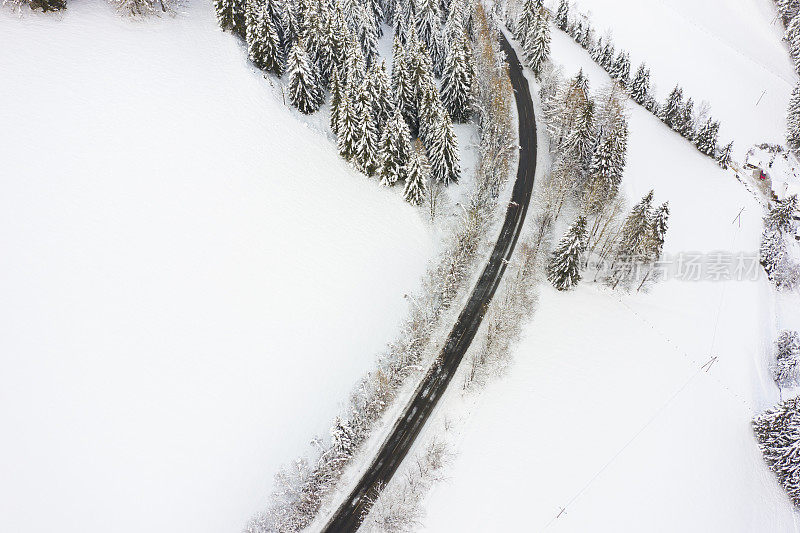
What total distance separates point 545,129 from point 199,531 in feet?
213

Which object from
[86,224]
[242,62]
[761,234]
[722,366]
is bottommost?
[86,224]

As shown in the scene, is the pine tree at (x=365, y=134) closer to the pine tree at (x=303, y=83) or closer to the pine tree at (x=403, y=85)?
the pine tree at (x=403, y=85)

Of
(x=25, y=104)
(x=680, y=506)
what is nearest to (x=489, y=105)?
(x=680, y=506)

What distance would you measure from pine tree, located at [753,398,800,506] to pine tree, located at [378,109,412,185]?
4434cm

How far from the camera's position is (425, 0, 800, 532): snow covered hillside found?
33812 mm

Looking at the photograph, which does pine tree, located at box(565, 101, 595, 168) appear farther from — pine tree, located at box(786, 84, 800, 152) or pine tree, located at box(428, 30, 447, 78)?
pine tree, located at box(786, 84, 800, 152)

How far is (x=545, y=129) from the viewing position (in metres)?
63.4

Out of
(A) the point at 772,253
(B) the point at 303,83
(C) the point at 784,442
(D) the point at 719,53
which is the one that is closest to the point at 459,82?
(B) the point at 303,83

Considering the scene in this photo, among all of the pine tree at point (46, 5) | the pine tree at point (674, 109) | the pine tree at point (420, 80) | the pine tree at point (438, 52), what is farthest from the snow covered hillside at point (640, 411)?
the pine tree at point (46, 5)

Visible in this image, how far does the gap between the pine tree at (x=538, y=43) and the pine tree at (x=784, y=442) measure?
59.1 m

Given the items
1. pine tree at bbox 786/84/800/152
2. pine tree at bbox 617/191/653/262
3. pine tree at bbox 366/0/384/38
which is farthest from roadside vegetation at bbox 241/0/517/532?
pine tree at bbox 786/84/800/152

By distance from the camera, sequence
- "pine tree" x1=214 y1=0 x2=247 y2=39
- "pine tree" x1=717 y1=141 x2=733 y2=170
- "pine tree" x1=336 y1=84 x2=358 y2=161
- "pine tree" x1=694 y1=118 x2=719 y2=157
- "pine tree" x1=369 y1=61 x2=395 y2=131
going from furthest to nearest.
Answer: "pine tree" x1=694 y1=118 x2=719 y2=157, "pine tree" x1=717 y1=141 x2=733 y2=170, "pine tree" x1=214 y1=0 x2=247 y2=39, "pine tree" x1=369 y1=61 x2=395 y2=131, "pine tree" x1=336 y1=84 x2=358 y2=161

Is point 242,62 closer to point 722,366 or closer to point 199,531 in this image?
point 199,531

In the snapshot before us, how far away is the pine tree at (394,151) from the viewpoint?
48844mm
